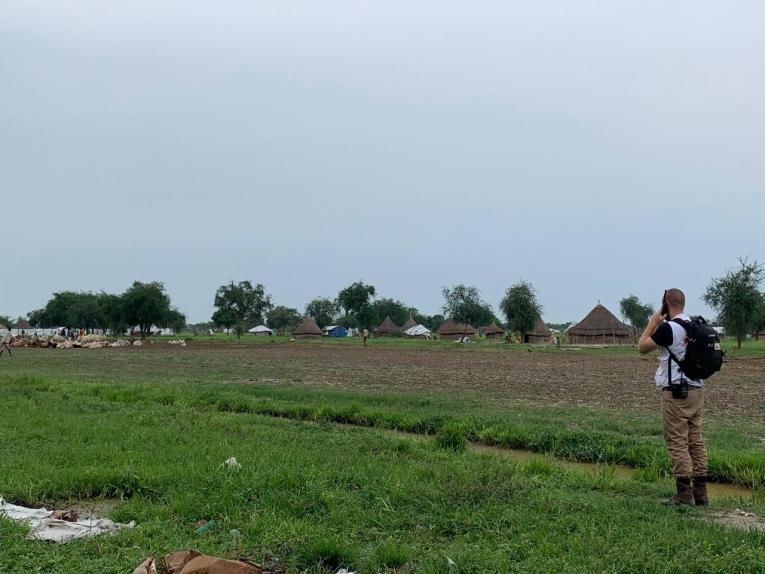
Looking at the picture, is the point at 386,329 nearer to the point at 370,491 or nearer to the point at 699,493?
the point at 370,491

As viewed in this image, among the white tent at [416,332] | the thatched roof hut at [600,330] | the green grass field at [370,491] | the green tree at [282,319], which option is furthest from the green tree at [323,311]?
the green grass field at [370,491]

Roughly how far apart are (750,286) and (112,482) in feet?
181

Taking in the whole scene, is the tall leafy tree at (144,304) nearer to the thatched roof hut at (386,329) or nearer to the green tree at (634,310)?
the thatched roof hut at (386,329)

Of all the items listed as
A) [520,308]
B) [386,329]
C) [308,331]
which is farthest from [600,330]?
[386,329]

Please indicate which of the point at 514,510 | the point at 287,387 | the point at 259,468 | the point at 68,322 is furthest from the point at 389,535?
the point at 68,322

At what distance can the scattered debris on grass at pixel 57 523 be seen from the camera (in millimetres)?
5262

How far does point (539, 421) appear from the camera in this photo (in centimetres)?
1251

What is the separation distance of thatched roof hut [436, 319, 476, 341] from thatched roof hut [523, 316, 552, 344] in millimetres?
13239

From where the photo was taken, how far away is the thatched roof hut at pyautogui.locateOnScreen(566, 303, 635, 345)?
74.6m

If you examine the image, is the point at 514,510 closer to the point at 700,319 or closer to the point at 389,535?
the point at 389,535

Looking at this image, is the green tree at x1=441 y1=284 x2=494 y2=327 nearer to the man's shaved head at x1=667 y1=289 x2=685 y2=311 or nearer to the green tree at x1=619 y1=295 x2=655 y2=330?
the green tree at x1=619 y1=295 x2=655 y2=330

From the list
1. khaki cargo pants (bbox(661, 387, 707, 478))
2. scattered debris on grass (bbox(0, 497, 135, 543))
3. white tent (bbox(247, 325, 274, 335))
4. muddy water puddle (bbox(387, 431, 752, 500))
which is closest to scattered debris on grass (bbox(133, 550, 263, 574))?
scattered debris on grass (bbox(0, 497, 135, 543))

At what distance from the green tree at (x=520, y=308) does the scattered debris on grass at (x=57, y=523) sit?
81.7 metres

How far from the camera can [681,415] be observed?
6297mm
